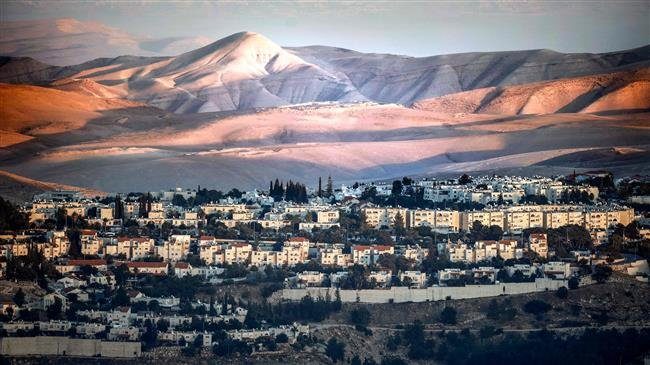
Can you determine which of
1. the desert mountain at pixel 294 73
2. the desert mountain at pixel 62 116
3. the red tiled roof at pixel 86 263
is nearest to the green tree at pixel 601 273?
the red tiled roof at pixel 86 263

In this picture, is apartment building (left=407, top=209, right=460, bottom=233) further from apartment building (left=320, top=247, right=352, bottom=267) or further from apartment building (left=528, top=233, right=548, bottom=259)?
apartment building (left=320, top=247, right=352, bottom=267)

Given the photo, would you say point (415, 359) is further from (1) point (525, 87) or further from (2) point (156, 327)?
(1) point (525, 87)

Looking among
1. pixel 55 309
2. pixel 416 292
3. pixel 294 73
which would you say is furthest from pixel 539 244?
pixel 294 73

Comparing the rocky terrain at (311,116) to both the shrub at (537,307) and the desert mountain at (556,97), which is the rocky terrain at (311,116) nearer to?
the desert mountain at (556,97)

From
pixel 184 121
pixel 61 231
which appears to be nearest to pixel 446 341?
pixel 61 231

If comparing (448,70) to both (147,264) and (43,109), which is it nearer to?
(43,109)

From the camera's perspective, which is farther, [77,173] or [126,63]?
[126,63]
